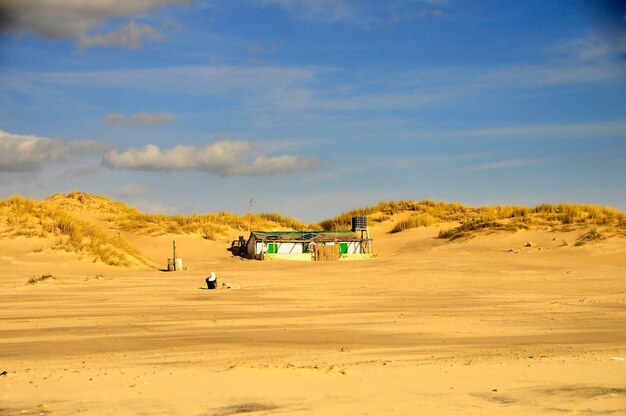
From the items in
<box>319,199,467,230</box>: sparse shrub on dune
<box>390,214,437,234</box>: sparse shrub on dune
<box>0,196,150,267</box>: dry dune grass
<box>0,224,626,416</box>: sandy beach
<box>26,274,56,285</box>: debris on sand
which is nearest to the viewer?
<box>0,224,626,416</box>: sandy beach

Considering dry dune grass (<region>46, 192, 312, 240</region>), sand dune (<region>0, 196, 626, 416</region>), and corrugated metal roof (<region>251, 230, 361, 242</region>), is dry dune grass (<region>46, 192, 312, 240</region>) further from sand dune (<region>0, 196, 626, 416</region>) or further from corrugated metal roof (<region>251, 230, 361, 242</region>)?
sand dune (<region>0, 196, 626, 416</region>)

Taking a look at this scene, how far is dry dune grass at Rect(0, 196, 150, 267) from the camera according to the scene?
2673cm

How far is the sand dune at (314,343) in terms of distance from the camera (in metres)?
6.69

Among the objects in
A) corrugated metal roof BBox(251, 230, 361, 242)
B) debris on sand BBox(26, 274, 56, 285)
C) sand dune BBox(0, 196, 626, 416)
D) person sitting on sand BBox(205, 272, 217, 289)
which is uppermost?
corrugated metal roof BBox(251, 230, 361, 242)

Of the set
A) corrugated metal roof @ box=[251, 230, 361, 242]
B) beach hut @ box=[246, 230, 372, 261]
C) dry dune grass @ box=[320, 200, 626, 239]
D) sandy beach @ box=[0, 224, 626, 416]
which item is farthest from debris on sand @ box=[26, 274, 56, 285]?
dry dune grass @ box=[320, 200, 626, 239]

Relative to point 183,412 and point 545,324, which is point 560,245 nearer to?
point 545,324

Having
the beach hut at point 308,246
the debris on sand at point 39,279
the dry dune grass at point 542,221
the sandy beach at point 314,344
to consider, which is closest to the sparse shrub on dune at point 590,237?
the dry dune grass at point 542,221

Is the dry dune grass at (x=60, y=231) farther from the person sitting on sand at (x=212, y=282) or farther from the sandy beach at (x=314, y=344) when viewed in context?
the person sitting on sand at (x=212, y=282)

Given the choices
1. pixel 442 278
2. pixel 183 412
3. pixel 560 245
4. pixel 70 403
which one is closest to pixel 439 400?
pixel 183 412

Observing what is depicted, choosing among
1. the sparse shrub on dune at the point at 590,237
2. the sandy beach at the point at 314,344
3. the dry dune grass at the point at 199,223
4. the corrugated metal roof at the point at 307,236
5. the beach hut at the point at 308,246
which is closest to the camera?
the sandy beach at the point at 314,344

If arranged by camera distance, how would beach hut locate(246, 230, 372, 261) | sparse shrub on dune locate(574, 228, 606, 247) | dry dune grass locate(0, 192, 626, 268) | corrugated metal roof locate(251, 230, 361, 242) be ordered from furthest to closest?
corrugated metal roof locate(251, 230, 361, 242) < beach hut locate(246, 230, 372, 261) < sparse shrub on dune locate(574, 228, 606, 247) < dry dune grass locate(0, 192, 626, 268)

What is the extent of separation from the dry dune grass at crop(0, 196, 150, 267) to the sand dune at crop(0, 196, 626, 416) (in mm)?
2518

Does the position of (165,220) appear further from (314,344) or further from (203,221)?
(314,344)

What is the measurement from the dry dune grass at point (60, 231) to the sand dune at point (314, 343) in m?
2.52
